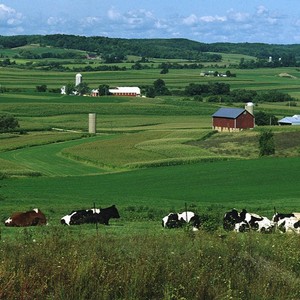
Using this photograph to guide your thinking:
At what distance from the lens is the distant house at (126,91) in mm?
139762

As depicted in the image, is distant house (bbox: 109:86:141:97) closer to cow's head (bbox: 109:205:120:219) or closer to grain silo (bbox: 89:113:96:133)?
grain silo (bbox: 89:113:96:133)

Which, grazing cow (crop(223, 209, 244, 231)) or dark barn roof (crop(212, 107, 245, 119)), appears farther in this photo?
dark barn roof (crop(212, 107, 245, 119))

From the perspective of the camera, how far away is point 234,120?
7969cm

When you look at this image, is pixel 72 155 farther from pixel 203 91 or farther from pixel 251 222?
pixel 203 91

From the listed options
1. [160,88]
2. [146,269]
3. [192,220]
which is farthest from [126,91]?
[146,269]

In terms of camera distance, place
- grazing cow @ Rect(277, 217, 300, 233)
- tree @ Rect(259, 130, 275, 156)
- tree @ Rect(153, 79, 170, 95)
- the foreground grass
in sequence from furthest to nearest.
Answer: tree @ Rect(153, 79, 170, 95), tree @ Rect(259, 130, 275, 156), grazing cow @ Rect(277, 217, 300, 233), the foreground grass

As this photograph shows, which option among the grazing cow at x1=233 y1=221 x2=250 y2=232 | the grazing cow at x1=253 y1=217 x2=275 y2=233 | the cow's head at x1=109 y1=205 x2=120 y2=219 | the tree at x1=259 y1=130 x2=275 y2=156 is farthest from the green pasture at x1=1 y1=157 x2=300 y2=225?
the tree at x1=259 y1=130 x2=275 y2=156

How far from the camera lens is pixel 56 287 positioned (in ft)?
31.7

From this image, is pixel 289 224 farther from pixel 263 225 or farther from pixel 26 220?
pixel 26 220

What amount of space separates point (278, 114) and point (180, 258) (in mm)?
92573

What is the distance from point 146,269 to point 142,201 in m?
15.9

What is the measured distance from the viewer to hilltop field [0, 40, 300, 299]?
10.0 meters

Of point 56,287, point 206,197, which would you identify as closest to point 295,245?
point 56,287

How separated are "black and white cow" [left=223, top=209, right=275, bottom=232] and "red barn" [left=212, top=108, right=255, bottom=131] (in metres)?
62.0
